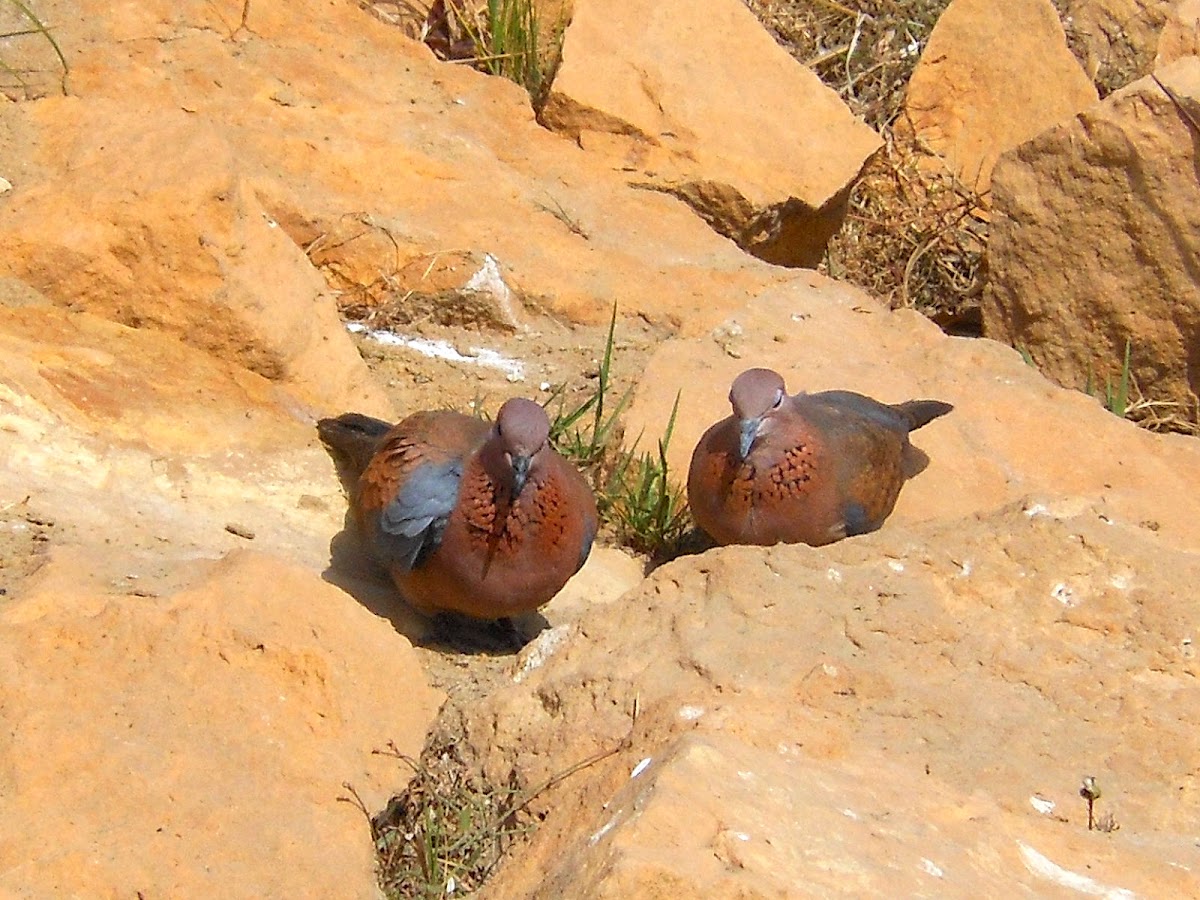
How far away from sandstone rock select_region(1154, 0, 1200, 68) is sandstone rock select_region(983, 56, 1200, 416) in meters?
1.62

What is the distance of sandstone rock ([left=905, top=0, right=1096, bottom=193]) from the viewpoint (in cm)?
775

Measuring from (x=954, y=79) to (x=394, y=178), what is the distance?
11.5 ft

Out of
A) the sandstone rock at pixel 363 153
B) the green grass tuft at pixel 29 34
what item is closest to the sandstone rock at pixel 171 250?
the sandstone rock at pixel 363 153

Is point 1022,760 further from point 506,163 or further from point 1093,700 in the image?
point 506,163

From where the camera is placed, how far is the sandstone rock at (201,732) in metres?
2.84

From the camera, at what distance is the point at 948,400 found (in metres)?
5.69

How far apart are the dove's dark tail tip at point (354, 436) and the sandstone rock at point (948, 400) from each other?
0.98 meters

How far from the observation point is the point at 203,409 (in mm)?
4605

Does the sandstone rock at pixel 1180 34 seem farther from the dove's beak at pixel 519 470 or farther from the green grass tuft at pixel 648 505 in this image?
the dove's beak at pixel 519 470

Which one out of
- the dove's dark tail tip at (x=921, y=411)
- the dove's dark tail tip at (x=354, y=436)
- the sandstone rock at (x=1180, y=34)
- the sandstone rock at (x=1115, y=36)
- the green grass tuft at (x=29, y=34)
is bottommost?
the dove's dark tail tip at (x=354, y=436)

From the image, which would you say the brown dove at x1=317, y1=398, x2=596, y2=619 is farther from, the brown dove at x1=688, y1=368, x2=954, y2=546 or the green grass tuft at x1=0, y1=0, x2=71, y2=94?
the green grass tuft at x1=0, y1=0, x2=71, y2=94

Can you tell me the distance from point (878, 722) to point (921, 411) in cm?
241

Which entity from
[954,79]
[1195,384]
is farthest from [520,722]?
[954,79]

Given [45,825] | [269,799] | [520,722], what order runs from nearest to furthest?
[45,825], [269,799], [520,722]
